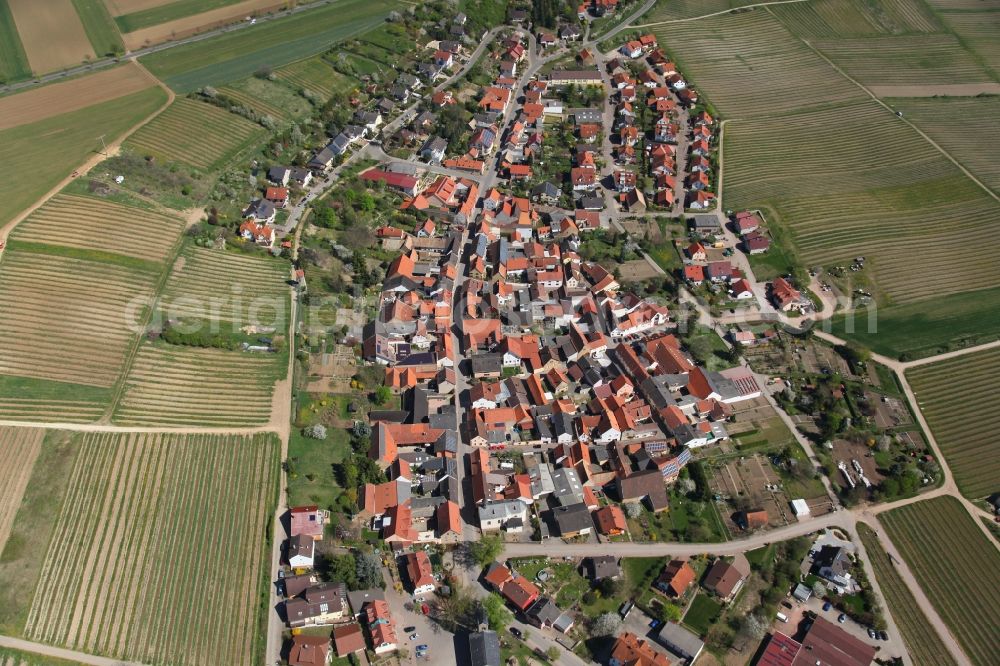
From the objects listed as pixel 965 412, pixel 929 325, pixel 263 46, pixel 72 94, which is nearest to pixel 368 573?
pixel 965 412

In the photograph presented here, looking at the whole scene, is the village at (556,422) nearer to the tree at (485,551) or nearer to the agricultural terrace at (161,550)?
the tree at (485,551)

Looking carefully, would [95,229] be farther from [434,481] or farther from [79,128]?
[434,481]

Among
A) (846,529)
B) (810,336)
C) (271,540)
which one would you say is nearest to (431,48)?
(810,336)

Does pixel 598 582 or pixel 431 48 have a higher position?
pixel 431 48

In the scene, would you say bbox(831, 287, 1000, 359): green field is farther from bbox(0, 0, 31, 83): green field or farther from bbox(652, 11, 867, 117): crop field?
bbox(0, 0, 31, 83): green field

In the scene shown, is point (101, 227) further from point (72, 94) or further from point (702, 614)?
point (702, 614)

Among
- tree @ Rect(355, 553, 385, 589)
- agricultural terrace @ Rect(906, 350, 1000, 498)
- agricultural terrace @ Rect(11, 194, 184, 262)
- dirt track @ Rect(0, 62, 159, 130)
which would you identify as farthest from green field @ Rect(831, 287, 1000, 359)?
dirt track @ Rect(0, 62, 159, 130)
